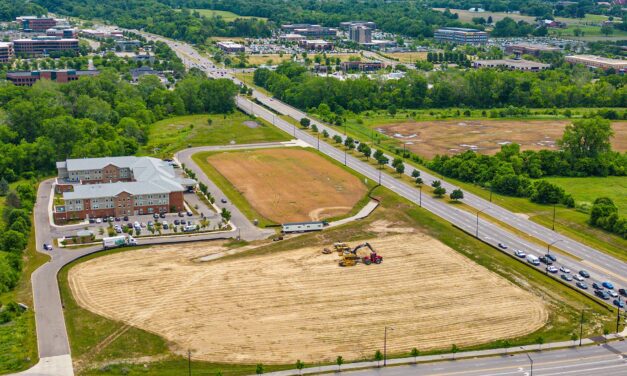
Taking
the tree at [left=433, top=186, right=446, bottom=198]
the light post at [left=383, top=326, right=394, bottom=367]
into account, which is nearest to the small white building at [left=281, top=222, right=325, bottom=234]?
Result: the tree at [left=433, top=186, right=446, bottom=198]

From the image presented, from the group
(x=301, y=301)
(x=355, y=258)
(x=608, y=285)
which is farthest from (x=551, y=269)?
(x=301, y=301)

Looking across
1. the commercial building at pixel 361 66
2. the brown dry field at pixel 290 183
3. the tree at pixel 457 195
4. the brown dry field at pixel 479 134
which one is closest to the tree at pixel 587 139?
the brown dry field at pixel 479 134

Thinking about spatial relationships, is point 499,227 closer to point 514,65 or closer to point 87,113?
point 87,113

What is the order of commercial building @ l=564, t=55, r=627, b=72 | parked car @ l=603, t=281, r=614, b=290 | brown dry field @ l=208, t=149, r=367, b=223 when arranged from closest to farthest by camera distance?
1. parked car @ l=603, t=281, r=614, b=290
2. brown dry field @ l=208, t=149, r=367, b=223
3. commercial building @ l=564, t=55, r=627, b=72

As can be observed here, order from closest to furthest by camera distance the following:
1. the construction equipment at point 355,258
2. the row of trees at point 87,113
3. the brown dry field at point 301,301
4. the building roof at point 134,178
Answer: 1. the brown dry field at point 301,301
2. the construction equipment at point 355,258
3. the building roof at point 134,178
4. the row of trees at point 87,113

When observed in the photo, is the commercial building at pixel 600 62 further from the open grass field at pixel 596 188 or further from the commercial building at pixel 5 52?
the commercial building at pixel 5 52

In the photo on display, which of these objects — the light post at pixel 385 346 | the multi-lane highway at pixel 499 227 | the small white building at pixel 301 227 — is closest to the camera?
the light post at pixel 385 346

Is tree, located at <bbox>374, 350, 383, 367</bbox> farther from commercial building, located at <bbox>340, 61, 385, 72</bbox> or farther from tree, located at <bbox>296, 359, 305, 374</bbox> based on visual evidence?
commercial building, located at <bbox>340, 61, 385, 72</bbox>

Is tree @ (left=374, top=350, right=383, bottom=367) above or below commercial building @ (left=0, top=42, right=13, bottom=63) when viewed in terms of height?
below
